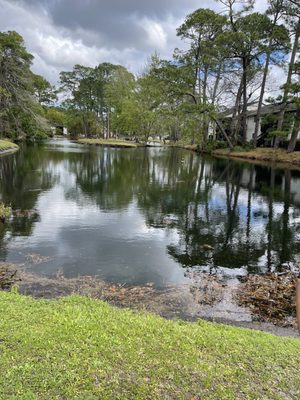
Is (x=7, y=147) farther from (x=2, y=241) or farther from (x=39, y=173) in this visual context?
(x=2, y=241)

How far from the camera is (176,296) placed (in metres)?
5.77

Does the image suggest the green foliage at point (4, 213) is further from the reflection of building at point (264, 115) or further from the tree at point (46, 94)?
the tree at point (46, 94)

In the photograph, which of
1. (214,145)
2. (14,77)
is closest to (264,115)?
(214,145)

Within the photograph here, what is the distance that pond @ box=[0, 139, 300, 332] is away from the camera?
7184mm

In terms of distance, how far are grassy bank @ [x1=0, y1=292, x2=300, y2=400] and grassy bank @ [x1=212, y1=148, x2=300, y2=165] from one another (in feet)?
91.5

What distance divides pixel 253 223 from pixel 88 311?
8257mm

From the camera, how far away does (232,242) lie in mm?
9141

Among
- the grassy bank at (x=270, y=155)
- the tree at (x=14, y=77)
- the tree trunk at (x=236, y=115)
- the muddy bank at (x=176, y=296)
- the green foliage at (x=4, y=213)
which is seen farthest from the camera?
the tree trunk at (x=236, y=115)

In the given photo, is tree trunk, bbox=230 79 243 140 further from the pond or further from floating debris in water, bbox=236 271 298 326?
floating debris in water, bbox=236 271 298 326

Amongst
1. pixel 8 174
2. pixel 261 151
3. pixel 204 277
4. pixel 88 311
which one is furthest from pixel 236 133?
pixel 88 311

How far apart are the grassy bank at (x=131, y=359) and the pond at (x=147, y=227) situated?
2676mm

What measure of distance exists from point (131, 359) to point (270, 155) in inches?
1242

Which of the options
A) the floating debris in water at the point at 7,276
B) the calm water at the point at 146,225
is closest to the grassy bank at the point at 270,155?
the calm water at the point at 146,225

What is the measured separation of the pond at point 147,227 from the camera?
23.6 ft
